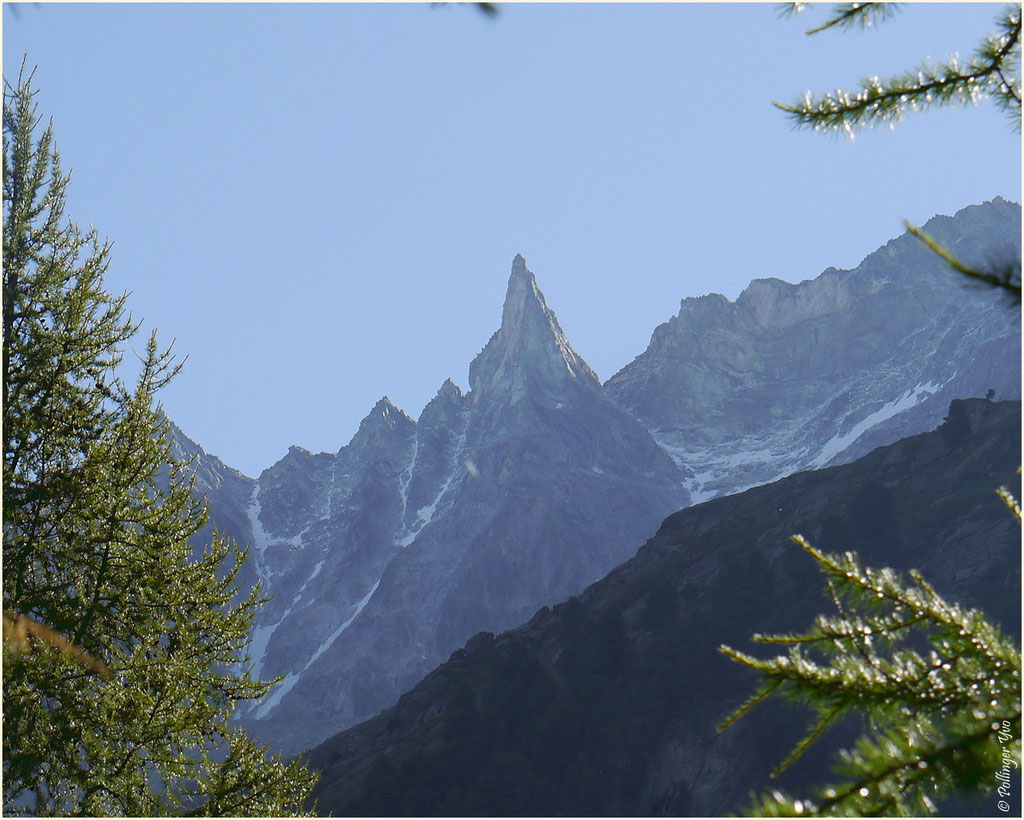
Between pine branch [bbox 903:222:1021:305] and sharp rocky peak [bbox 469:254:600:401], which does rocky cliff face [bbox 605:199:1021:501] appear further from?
pine branch [bbox 903:222:1021:305]

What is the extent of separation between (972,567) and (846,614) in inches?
2482

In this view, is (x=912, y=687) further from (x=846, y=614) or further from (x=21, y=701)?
(x=21, y=701)

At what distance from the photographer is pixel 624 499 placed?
155 m

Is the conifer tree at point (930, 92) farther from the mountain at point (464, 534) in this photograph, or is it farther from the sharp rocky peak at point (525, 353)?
the sharp rocky peak at point (525, 353)

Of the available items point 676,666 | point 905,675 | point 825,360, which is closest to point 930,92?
point 905,675

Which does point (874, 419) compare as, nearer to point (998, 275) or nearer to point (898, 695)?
point (898, 695)

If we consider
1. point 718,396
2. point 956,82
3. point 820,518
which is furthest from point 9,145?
point 718,396

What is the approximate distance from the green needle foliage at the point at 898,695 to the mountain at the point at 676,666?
165 ft

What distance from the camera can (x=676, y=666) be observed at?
64.2 meters

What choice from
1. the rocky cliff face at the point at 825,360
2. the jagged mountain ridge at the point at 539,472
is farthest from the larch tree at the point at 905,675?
the rocky cliff face at the point at 825,360

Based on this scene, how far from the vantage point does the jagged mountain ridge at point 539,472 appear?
5497 inches

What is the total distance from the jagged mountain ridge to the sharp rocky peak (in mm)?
440

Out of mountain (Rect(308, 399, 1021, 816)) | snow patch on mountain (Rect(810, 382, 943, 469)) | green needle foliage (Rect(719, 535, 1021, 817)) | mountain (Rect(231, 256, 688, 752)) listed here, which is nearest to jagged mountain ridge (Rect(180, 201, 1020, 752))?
mountain (Rect(231, 256, 688, 752))

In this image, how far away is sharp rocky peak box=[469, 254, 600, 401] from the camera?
181 m
